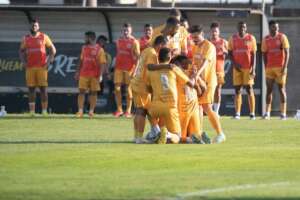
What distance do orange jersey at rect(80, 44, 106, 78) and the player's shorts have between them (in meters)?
10.7

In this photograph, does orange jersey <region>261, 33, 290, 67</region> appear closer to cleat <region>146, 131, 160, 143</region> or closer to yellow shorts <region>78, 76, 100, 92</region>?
yellow shorts <region>78, 76, 100, 92</region>

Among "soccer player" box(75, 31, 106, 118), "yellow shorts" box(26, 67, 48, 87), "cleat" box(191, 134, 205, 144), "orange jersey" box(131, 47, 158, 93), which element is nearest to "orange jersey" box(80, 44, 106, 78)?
"soccer player" box(75, 31, 106, 118)

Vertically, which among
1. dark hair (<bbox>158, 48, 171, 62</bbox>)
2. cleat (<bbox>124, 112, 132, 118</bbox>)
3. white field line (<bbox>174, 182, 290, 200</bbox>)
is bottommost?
cleat (<bbox>124, 112, 132, 118</bbox>)

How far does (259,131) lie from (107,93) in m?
11.7

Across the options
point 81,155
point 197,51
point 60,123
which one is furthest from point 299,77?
point 81,155

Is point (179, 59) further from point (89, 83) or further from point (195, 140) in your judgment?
point (89, 83)

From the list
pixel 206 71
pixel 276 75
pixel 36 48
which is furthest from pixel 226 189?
pixel 36 48

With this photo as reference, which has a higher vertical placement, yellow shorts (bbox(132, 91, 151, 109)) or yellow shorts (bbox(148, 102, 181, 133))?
yellow shorts (bbox(132, 91, 151, 109))

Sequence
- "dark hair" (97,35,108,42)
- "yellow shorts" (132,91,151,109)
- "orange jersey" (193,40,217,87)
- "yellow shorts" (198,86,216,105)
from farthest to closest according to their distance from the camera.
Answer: "dark hair" (97,35,108,42) → "orange jersey" (193,40,217,87) → "yellow shorts" (198,86,216,105) → "yellow shorts" (132,91,151,109)

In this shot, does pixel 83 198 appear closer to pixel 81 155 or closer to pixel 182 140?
pixel 81 155

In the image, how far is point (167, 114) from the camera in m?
20.0

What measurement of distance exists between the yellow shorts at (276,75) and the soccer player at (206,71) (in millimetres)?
9268

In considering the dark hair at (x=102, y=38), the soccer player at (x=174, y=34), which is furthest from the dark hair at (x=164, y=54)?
the dark hair at (x=102, y=38)

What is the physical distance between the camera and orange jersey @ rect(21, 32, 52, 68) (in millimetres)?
30594
